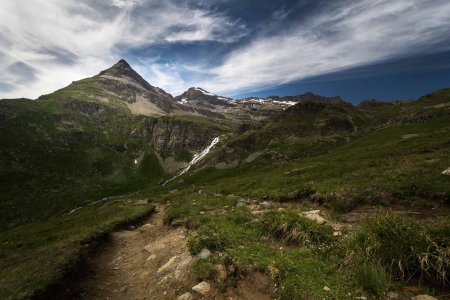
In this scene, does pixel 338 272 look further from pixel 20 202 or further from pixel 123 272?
pixel 20 202

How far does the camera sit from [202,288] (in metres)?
11.3

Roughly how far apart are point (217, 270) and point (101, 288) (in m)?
7.07

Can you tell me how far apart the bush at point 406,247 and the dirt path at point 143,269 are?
716 centimetres

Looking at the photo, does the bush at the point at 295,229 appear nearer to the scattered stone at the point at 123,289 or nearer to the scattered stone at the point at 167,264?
the scattered stone at the point at 167,264

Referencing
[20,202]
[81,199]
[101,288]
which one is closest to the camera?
[101,288]

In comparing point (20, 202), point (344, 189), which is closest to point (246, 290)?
point (344, 189)

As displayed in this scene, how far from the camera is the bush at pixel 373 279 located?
848 centimetres

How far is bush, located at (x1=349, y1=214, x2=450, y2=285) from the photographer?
27.7 ft

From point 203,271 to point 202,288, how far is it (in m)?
0.78

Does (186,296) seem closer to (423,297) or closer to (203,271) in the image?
(203,271)

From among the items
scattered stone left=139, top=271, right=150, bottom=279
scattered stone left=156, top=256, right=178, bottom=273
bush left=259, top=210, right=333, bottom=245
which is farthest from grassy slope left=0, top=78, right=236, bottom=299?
bush left=259, top=210, right=333, bottom=245

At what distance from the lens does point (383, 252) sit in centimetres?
955

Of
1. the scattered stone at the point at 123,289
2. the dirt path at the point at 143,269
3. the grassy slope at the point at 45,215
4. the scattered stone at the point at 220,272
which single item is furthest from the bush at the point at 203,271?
the grassy slope at the point at 45,215

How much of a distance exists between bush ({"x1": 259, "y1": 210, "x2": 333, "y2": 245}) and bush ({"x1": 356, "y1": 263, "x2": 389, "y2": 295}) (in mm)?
3778
